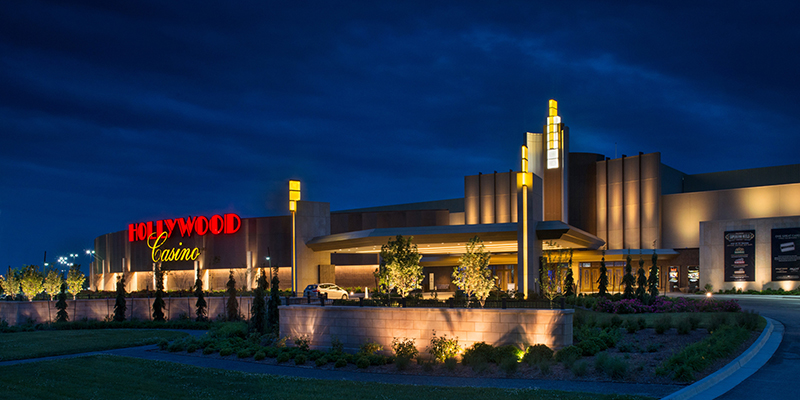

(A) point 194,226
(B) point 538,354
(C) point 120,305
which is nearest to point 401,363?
(B) point 538,354

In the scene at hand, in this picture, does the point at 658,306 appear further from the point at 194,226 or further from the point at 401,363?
the point at 194,226

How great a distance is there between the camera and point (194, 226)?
66.7 m

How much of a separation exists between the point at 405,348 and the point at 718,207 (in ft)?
144

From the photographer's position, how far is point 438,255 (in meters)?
64.7

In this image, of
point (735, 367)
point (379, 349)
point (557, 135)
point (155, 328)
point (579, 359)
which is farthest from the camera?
point (557, 135)

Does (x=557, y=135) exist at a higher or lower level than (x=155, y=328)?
higher

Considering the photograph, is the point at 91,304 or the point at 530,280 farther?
the point at 91,304

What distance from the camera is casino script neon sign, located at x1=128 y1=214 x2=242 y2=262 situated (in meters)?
65.3

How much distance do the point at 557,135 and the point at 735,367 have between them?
161ft

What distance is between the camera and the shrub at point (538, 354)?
65.3ft

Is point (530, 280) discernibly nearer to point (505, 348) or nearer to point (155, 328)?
point (505, 348)

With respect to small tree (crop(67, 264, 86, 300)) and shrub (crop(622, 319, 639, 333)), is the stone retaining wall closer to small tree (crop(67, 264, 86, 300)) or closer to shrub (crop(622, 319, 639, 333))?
small tree (crop(67, 264, 86, 300))

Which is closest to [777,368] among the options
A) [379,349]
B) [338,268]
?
[379,349]

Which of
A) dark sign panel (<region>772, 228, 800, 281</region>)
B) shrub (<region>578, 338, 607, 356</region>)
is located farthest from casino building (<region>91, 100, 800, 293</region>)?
shrub (<region>578, 338, 607, 356</region>)
